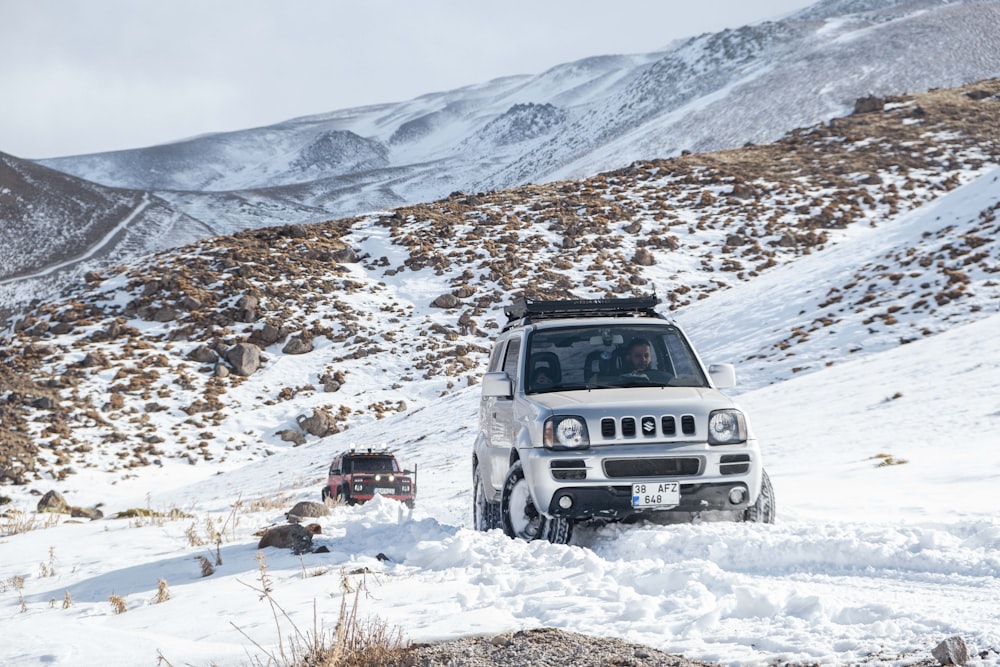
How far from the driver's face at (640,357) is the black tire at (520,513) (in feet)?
5.04

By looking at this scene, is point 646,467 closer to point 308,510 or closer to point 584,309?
point 584,309

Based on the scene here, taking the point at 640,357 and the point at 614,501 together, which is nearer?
the point at 614,501

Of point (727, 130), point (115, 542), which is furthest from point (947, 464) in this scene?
point (727, 130)

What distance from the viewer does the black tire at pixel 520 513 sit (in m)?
7.62

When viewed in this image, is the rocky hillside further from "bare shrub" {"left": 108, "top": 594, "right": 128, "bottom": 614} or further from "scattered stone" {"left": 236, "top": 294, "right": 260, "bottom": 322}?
"bare shrub" {"left": 108, "top": 594, "right": 128, "bottom": 614}

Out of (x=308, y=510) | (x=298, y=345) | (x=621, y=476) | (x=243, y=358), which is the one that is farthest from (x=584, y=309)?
(x=298, y=345)

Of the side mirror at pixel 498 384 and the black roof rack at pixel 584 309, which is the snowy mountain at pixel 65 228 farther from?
the side mirror at pixel 498 384

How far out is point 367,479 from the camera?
18750mm

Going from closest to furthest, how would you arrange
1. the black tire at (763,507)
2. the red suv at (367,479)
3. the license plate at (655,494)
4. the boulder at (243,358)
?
the license plate at (655,494), the black tire at (763,507), the red suv at (367,479), the boulder at (243,358)

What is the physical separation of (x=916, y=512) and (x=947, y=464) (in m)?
3.33

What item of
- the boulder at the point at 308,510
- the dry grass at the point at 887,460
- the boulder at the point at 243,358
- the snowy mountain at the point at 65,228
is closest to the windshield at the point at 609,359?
the boulder at the point at 308,510

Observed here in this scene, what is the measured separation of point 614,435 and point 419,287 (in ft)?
110

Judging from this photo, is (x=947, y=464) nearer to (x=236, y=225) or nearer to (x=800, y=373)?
(x=800, y=373)

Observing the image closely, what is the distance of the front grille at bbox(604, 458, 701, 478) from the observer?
742 cm
